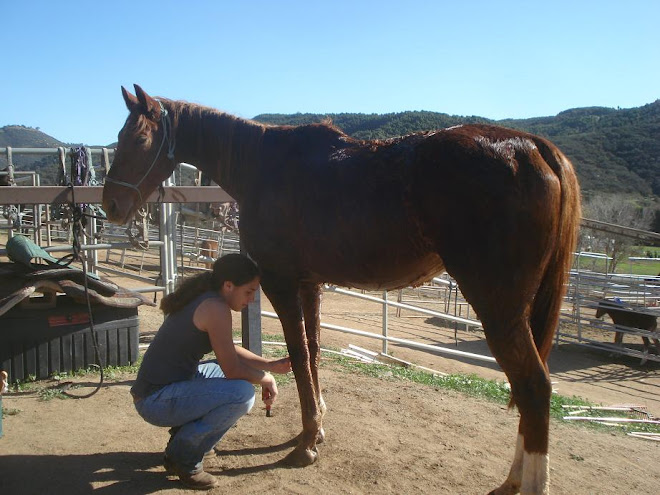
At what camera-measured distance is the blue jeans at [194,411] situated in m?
2.77

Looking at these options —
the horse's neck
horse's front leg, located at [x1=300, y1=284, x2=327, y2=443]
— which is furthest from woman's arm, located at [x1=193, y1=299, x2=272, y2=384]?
the horse's neck

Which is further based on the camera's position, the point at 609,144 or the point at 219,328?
the point at 609,144

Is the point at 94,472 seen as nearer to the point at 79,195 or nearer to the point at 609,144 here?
the point at 79,195

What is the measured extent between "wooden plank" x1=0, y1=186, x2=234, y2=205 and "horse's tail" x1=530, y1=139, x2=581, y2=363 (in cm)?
272

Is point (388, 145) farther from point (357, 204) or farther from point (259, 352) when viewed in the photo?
point (259, 352)

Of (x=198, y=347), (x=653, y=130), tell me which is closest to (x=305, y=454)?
(x=198, y=347)

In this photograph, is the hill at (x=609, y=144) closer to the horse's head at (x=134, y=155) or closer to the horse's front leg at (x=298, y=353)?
the horse's head at (x=134, y=155)

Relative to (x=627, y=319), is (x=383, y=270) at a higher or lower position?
higher

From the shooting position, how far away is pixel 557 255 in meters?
2.71

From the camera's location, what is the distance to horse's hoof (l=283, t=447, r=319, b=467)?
3.17 metres

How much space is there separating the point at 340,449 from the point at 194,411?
1150 millimetres

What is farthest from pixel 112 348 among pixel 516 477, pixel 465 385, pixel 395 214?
pixel 516 477

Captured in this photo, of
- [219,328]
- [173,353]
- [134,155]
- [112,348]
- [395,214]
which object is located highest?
[134,155]

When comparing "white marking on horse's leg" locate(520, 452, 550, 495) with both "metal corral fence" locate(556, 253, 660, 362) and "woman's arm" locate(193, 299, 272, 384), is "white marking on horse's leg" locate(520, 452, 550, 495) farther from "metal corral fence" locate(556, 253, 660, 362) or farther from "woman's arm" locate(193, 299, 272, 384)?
"metal corral fence" locate(556, 253, 660, 362)
